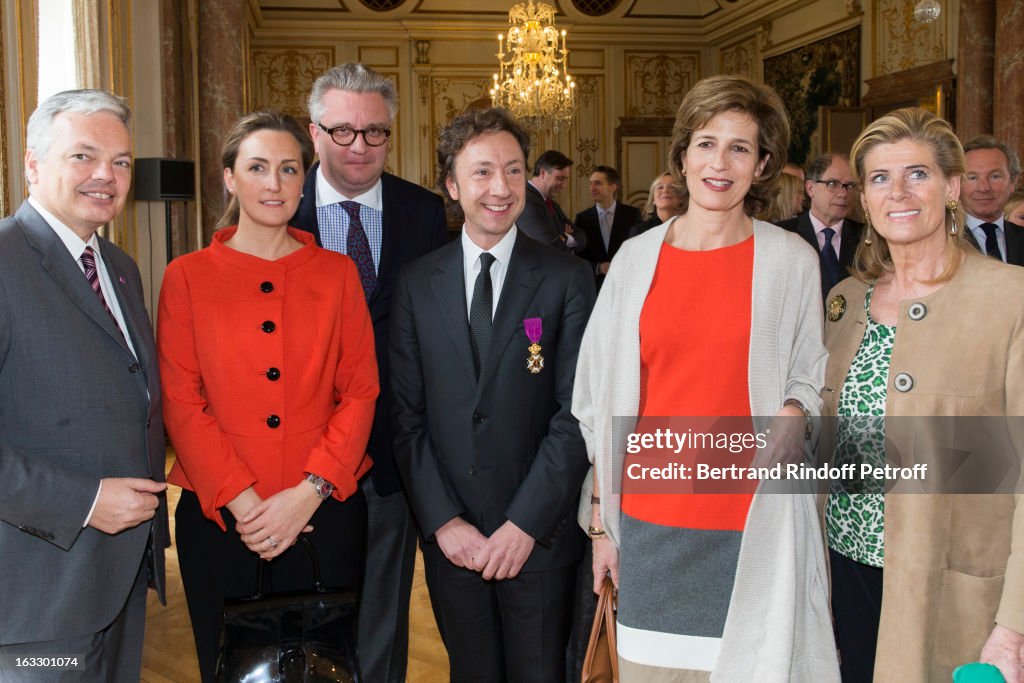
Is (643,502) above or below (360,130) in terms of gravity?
below

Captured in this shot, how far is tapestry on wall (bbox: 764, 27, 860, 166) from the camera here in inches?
415

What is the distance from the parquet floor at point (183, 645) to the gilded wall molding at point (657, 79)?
10627 mm

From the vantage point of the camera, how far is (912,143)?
6.55ft

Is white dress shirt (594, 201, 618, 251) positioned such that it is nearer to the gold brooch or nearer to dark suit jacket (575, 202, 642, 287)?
dark suit jacket (575, 202, 642, 287)

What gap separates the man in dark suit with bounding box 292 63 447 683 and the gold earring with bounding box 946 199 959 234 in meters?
1.41

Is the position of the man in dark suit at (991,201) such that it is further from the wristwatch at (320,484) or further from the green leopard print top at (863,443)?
the wristwatch at (320,484)

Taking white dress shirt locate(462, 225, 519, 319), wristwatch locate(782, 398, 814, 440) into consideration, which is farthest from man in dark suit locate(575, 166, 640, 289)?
wristwatch locate(782, 398, 814, 440)

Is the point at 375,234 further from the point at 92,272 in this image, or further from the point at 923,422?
the point at 923,422

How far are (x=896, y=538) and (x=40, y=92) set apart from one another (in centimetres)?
467

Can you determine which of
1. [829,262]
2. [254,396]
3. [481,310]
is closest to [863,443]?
[481,310]

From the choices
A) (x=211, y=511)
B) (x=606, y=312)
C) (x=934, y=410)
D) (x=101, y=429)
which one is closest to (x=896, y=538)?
(x=934, y=410)

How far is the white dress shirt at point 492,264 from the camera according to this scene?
92.4 inches

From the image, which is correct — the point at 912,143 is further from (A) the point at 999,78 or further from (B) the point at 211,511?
(A) the point at 999,78

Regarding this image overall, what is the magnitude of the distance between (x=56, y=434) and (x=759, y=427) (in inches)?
58.6
